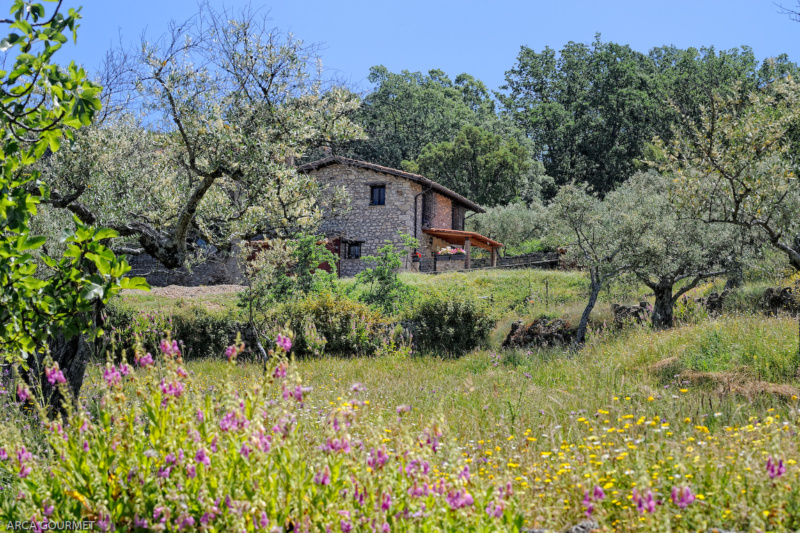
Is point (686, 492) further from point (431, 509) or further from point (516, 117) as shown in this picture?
point (516, 117)

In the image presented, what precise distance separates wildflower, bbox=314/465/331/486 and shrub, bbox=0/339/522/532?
11 millimetres

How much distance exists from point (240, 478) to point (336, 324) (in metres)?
11.4

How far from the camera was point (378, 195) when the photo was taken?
33.7m

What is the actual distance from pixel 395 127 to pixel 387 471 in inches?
2084

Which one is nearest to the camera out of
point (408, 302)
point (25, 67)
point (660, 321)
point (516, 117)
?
point (25, 67)

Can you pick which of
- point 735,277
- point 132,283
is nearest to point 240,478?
point 132,283

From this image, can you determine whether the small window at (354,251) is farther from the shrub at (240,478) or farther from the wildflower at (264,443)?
the wildflower at (264,443)

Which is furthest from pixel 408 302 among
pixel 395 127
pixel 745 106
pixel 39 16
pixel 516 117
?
pixel 516 117

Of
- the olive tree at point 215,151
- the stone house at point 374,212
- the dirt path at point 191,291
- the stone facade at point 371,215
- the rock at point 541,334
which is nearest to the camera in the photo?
the olive tree at point 215,151

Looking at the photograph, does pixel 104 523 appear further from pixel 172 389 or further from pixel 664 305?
pixel 664 305

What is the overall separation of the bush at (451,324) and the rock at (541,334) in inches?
29.1

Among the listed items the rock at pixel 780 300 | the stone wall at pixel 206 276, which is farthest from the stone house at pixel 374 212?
the rock at pixel 780 300

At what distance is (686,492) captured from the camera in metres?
2.51

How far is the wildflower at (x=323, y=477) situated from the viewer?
8.84ft
